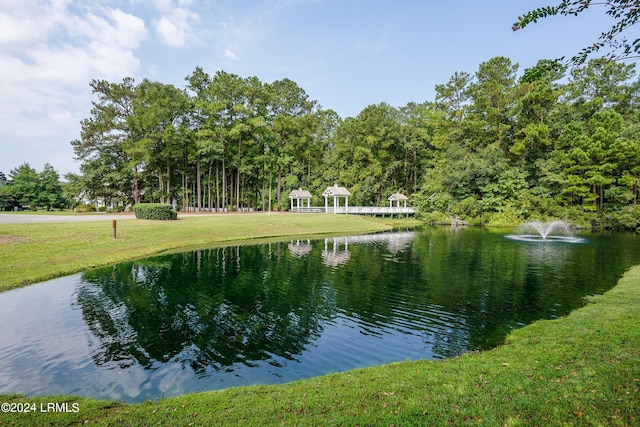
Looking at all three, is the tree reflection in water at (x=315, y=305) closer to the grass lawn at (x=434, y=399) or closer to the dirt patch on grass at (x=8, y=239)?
the grass lawn at (x=434, y=399)

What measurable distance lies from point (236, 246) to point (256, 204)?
38869mm

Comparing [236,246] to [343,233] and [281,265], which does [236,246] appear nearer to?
[281,265]

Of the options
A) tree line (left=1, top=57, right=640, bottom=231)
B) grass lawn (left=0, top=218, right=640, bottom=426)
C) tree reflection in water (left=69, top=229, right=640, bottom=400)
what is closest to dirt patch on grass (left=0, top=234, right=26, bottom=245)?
tree reflection in water (left=69, top=229, right=640, bottom=400)

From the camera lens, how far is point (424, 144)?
65.1 m

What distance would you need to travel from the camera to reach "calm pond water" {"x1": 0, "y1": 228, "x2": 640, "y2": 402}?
7.07 m

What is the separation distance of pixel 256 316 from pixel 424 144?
201 feet

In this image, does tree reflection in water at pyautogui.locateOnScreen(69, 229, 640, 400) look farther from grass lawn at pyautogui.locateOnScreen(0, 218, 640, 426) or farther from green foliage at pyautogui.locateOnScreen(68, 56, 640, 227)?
green foliage at pyautogui.locateOnScreen(68, 56, 640, 227)

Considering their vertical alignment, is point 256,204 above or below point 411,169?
below

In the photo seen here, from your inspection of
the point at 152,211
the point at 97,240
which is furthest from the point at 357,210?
the point at 97,240

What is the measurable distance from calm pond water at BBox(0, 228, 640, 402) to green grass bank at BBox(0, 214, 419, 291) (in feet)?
5.24

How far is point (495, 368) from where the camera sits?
6195 mm

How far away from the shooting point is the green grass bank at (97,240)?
15766 mm

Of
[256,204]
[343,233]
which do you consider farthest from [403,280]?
[256,204]

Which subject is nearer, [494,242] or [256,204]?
[494,242]
